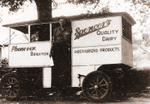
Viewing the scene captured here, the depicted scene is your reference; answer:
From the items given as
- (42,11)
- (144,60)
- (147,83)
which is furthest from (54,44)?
(144,60)

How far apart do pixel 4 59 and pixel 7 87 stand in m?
2.66

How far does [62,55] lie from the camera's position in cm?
1592

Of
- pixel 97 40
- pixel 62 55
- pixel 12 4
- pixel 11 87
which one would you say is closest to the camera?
pixel 97 40

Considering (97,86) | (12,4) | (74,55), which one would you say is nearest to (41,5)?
(12,4)

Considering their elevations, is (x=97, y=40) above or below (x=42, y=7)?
below

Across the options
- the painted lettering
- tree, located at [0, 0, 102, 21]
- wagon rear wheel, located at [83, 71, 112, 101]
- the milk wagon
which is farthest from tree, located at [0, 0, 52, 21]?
wagon rear wheel, located at [83, 71, 112, 101]

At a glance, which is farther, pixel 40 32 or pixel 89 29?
pixel 40 32

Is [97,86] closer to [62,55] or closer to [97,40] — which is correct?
[97,40]

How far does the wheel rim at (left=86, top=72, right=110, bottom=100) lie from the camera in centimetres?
1462

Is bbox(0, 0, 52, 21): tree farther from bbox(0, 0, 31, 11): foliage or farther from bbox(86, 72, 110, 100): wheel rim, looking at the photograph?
bbox(86, 72, 110, 100): wheel rim

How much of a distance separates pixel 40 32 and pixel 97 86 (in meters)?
3.52

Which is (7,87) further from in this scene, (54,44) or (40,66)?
(54,44)

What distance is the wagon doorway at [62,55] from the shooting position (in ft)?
51.6

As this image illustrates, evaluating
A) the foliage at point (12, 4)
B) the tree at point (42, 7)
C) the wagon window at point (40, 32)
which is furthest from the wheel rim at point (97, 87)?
the foliage at point (12, 4)
